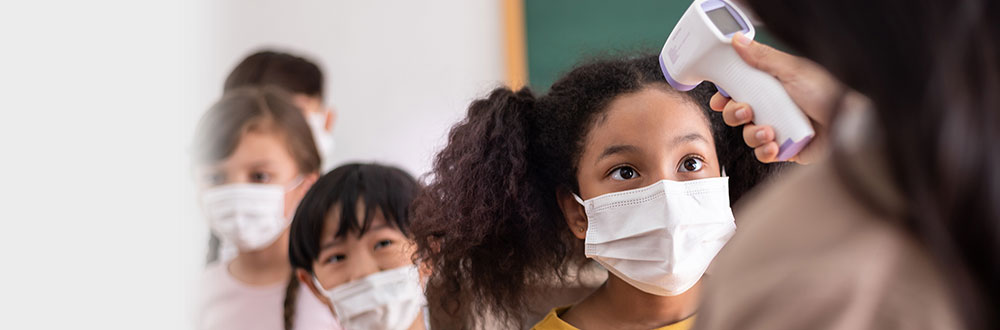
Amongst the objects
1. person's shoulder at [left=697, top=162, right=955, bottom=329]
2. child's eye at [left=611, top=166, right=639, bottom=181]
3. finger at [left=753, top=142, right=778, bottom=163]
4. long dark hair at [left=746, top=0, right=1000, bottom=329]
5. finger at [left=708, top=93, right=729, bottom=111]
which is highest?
long dark hair at [left=746, top=0, right=1000, bottom=329]

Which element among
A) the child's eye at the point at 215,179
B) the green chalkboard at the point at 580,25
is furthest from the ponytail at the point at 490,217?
the green chalkboard at the point at 580,25

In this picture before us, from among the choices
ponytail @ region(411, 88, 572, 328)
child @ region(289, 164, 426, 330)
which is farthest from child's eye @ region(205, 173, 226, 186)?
ponytail @ region(411, 88, 572, 328)

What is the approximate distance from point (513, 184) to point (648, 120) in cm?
26

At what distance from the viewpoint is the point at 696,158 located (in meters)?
1.36

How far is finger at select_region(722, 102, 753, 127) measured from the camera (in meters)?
1.02

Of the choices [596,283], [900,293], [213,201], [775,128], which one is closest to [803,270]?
[900,293]

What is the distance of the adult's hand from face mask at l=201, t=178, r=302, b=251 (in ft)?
4.61

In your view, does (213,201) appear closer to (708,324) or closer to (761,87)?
(761,87)

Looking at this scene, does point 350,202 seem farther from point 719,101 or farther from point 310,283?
point 719,101

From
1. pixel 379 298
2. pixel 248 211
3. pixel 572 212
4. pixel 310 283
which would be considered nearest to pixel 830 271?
pixel 572 212

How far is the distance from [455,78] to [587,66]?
1.57 m

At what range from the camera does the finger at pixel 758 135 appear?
3.23 feet

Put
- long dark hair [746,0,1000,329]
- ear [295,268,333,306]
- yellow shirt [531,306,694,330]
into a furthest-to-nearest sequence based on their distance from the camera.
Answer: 1. ear [295,268,333,306]
2. yellow shirt [531,306,694,330]
3. long dark hair [746,0,1000,329]

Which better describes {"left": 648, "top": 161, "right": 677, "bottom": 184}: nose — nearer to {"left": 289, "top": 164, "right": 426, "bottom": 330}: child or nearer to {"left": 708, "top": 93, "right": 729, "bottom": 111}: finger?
{"left": 708, "top": 93, "right": 729, "bottom": 111}: finger
